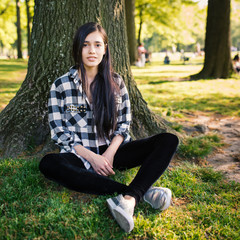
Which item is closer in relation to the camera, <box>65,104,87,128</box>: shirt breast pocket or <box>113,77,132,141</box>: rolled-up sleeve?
<box>65,104,87,128</box>: shirt breast pocket

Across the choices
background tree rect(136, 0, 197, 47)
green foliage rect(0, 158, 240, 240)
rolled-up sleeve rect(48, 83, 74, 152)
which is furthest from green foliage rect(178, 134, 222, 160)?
background tree rect(136, 0, 197, 47)

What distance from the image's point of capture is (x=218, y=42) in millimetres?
10977

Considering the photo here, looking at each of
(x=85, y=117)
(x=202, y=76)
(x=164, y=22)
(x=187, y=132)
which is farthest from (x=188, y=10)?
(x=85, y=117)

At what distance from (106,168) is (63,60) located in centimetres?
172

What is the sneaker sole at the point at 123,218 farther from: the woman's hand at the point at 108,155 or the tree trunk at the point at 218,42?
the tree trunk at the point at 218,42

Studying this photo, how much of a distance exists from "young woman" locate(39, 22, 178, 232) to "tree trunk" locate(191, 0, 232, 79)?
9259mm

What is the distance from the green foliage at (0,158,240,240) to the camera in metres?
2.04

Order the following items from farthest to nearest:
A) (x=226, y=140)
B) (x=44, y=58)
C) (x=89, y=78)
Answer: (x=226, y=140)
(x=44, y=58)
(x=89, y=78)

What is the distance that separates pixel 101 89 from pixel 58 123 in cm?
56

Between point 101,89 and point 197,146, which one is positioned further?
point 197,146

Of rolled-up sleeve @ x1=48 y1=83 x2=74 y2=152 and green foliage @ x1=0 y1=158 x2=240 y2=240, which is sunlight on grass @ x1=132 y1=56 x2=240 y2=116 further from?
rolled-up sleeve @ x1=48 y1=83 x2=74 y2=152

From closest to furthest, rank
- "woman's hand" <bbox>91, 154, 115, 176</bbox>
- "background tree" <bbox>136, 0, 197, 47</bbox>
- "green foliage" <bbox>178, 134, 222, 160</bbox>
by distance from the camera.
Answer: "woman's hand" <bbox>91, 154, 115, 176</bbox> → "green foliage" <bbox>178, 134, 222, 160</bbox> → "background tree" <bbox>136, 0, 197, 47</bbox>

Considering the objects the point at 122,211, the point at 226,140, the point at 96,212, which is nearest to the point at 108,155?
the point at 96,212

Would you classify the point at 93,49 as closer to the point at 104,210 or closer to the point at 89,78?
the point at 89,78
